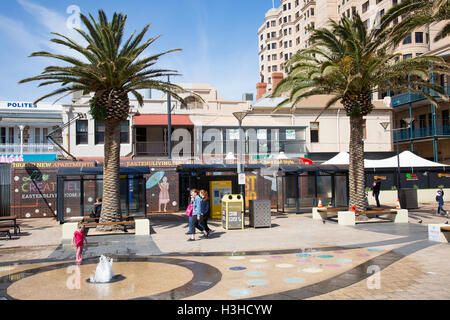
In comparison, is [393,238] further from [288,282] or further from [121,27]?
[121,27]

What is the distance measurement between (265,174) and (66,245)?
1486 cm

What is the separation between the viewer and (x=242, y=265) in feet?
32.3

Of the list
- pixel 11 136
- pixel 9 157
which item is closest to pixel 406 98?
pixel 9 157

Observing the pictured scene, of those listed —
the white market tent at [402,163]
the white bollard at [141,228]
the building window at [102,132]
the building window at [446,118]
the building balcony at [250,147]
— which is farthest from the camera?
the building window at [446,118]

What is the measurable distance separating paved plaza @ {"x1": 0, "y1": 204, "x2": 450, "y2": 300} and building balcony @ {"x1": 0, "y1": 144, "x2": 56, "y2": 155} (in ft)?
62.2

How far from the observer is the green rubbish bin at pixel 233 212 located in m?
16.8

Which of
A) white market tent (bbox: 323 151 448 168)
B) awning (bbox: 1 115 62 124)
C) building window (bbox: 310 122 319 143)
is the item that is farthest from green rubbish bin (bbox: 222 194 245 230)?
awning (bbox: 1 115 62 124)

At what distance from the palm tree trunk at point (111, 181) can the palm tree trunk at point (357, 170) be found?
1073 centimetres

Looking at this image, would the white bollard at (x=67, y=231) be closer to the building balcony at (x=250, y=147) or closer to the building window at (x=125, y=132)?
the building balcony at (x=250, y=147)

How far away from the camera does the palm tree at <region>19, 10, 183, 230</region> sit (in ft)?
53.2

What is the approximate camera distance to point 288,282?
8.05 metres

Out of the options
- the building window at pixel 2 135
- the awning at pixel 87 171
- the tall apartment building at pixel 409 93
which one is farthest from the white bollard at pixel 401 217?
the building window at pixel 2 135

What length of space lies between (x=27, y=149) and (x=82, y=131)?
18.2 feet
